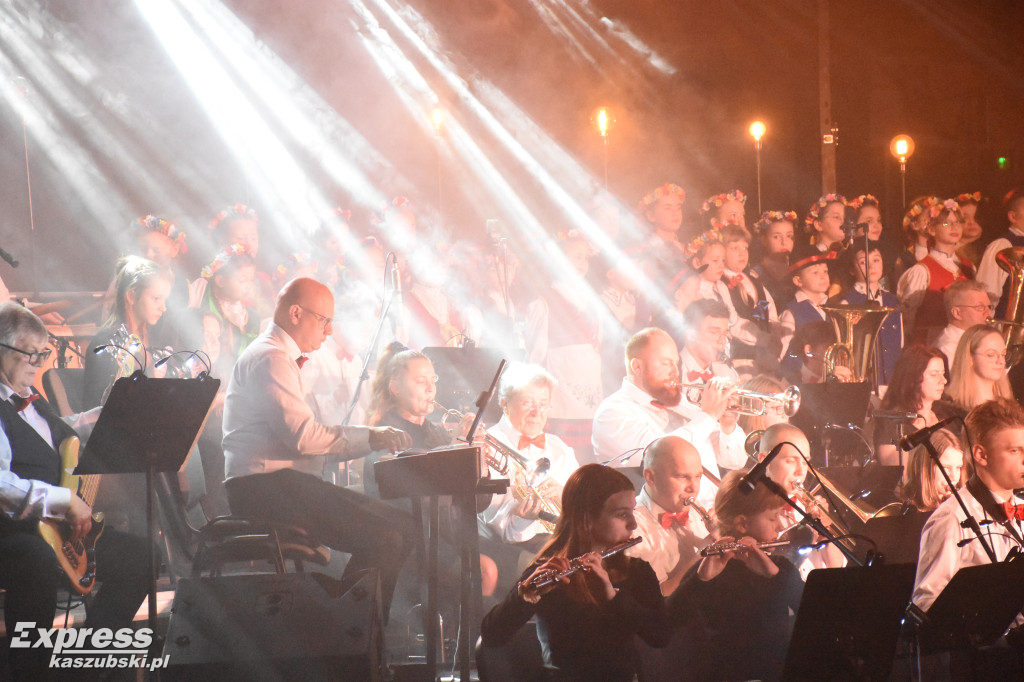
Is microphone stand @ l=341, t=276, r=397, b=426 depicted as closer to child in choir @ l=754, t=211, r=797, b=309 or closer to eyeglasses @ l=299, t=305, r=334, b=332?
eyeglasses @ l=299, t=305, r=334, b=332

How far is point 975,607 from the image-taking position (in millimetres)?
3654

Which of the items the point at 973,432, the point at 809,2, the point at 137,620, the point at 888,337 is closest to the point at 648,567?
the point at 973,432

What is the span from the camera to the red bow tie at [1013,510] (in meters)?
4.47

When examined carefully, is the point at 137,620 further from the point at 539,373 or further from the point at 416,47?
the point at 416,47

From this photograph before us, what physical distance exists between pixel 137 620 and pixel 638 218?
18.4 ft

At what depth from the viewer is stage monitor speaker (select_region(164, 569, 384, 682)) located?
3543mm

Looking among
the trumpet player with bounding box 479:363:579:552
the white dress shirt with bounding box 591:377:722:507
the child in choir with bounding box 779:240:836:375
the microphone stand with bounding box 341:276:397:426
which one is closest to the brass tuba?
the child in choir with bounding box 779:240:836:375

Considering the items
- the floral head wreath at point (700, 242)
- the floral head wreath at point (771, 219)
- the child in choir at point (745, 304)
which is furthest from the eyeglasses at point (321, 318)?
the floral head wreath at point (771, 219)

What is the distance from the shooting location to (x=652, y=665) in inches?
151

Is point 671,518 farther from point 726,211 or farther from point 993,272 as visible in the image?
point 993,272

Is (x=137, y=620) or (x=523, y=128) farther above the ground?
(x=523, y=128)

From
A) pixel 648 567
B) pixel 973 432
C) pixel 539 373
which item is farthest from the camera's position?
pixel 539 373

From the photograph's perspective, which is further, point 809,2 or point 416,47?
point 809,2

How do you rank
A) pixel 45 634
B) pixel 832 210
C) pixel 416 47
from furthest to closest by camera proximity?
1. pixel 416 47
2. pixel 832 210
3. pixel 45 634
